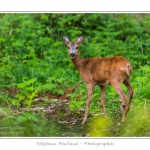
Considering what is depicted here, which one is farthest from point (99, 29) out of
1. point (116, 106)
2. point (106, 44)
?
point (116, 106)

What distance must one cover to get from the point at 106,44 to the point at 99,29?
1.18 metres

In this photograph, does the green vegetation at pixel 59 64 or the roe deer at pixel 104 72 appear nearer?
the roe deer at pixel 104 72

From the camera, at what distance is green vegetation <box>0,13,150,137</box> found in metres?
10.4

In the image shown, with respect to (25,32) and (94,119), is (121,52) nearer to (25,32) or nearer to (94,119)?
(25,32)

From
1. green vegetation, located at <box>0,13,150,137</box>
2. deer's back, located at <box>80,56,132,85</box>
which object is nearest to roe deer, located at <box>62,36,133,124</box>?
deer's back, located at <box>80,56,132,85</box>

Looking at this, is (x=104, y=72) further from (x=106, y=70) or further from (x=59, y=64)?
(x=59, y=64)

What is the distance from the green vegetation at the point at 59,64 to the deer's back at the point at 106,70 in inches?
25.4

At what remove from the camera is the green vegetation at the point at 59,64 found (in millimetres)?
10359

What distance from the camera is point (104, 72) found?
1038 centimetres

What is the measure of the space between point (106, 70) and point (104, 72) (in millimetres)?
64

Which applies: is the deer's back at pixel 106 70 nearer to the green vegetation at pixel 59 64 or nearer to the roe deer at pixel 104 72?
the roe deer at pixel 104 72

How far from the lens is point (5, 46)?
14.8 m

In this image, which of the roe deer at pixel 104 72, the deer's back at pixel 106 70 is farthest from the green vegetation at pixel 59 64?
the deer's back at pixel 106 70

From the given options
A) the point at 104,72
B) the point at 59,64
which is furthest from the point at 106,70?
the point at 59,64
